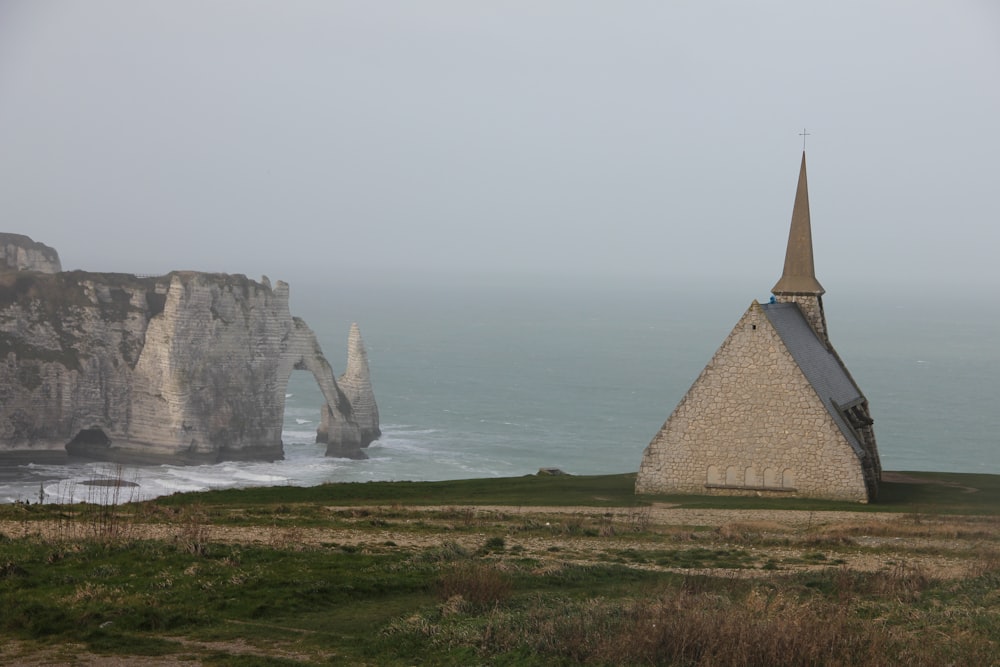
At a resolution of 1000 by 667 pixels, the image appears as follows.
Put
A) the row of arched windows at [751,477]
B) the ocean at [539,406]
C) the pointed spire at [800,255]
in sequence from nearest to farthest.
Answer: the row of arched windows at [751,477], the pointed spire at [800,255], the ocean at [539,406]

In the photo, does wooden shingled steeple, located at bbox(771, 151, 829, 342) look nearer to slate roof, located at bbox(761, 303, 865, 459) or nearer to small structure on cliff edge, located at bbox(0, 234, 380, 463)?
slate roof, located at bbox(761, 303, 865, 459)

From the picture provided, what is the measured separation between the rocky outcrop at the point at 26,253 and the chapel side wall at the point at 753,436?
85.1 metres

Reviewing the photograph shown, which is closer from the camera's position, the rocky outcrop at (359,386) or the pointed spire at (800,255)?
the pointed spire at (800,255)

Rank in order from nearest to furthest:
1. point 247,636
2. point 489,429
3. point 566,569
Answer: point 247,636 < point 566,569 < point 489,429

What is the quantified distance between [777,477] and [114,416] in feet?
204

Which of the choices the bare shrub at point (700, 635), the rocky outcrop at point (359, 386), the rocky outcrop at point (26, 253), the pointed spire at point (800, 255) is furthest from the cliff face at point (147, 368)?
the bare shrub at point (700, 635)

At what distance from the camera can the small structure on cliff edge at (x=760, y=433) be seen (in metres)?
27.2

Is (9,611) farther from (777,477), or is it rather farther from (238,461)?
(238,461)

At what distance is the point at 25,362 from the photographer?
258 ft

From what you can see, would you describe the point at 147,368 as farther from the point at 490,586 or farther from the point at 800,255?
the point at 490,586

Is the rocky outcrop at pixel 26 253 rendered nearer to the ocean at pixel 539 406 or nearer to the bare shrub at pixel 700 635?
the ocean at pixel 539 406

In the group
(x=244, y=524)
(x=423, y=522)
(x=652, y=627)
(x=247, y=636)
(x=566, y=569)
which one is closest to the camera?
(x=652, y=627)

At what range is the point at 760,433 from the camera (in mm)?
27688

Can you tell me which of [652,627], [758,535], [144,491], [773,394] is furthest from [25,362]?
[652,627]
